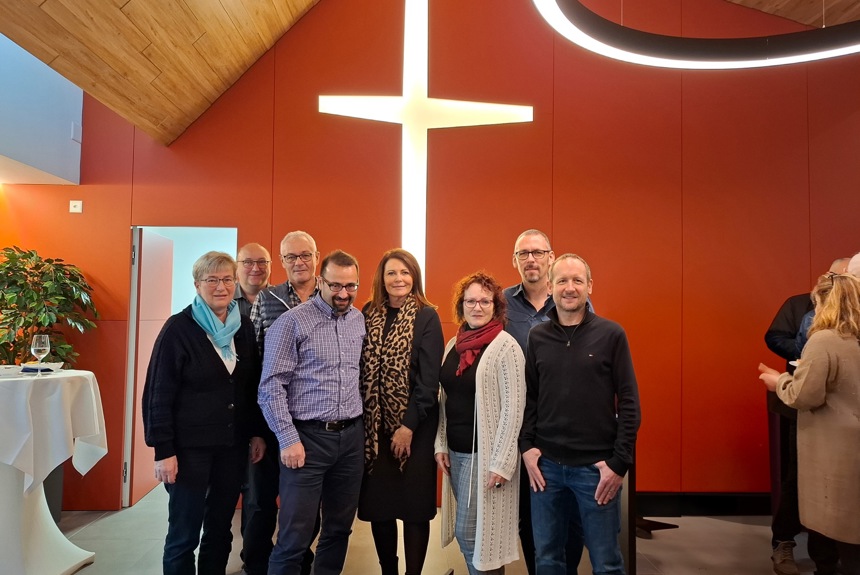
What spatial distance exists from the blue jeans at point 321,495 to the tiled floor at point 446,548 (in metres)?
0.72

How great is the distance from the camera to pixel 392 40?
3787 mm

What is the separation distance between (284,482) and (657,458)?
2.80 meters

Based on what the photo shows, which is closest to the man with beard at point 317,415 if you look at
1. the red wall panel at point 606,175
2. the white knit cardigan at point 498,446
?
the white knit cardigan at point 498,446

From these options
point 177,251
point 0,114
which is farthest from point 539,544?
point 177,251

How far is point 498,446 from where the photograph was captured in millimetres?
1943

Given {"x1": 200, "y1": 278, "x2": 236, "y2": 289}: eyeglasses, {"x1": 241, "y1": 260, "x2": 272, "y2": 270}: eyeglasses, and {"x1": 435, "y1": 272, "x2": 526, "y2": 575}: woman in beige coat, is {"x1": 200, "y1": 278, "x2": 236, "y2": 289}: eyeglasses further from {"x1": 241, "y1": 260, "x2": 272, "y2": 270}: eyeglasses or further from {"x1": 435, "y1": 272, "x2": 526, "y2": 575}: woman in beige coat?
{"x1": 435, "y1": 272, "x2": 526, "y2": 575}: woman in beige coat

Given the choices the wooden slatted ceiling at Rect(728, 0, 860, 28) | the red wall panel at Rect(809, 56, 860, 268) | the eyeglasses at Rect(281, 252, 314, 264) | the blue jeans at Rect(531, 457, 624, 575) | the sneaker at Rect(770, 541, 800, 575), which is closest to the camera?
the blue jeans at Rect(531, 457, 624, 575)

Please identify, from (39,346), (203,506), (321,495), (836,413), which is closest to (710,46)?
(836,413)

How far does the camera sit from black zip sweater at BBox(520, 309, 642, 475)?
6.09ft

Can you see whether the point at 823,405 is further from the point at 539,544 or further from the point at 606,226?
the point at 606,226

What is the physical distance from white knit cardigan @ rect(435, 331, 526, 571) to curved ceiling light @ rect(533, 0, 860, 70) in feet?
4.02

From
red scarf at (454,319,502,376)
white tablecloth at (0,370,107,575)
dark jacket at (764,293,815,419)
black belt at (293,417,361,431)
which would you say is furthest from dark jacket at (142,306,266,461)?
dark jacket at (764,293,815,419)

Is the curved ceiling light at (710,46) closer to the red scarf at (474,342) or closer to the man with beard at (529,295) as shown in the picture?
the man with beard at (529,295)

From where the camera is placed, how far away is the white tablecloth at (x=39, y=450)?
2.33 metres
